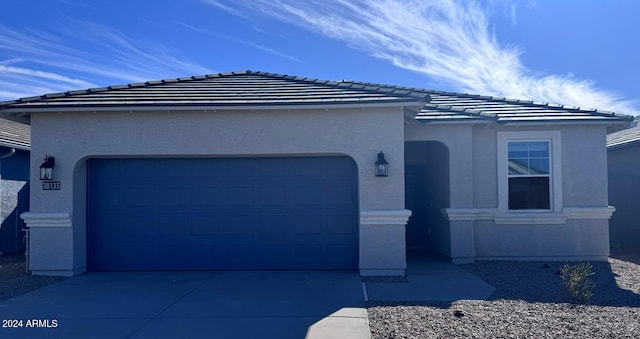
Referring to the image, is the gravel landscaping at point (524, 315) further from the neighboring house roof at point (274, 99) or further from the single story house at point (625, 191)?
the single story house at point (625, 191)

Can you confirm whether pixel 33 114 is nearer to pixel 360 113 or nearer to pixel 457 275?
pixel 360 113

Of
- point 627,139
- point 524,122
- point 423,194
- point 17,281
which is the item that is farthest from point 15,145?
point 627,139

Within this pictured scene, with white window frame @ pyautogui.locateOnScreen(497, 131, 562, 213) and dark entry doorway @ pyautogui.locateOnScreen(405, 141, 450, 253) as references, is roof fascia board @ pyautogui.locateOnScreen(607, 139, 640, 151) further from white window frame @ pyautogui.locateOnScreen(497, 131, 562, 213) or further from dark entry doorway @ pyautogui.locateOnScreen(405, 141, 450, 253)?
dark entry doorway @ pyautogui.locateOnScreen(405, 141, 450, 253)

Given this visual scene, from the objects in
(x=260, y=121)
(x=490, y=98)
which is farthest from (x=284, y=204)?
(x=490, y=98)

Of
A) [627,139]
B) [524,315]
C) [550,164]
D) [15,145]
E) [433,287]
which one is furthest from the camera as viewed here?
[627,139]

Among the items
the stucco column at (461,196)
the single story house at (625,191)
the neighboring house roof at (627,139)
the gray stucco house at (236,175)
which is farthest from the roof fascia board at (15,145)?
the single story house at (625,191)

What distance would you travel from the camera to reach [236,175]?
33.9ft

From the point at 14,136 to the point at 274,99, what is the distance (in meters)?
8.71

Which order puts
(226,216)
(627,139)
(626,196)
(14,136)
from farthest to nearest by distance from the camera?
(627,139), (626,196), (14,136), (226,216)

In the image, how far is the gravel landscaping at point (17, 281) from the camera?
28.4ft

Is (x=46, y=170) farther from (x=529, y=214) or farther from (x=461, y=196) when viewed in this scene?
(x=529, y=214)

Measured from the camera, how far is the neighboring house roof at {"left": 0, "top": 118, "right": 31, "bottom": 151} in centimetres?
1319

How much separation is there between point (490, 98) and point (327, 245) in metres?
6.37

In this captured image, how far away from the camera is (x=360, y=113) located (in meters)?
9.77
